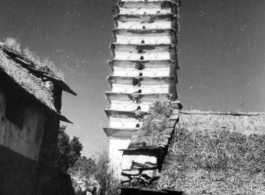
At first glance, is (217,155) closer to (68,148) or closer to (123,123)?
(123,123)

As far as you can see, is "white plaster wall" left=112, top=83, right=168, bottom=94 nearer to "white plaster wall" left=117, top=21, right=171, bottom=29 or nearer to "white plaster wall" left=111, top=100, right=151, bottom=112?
"white plaster wall" left=111, top=100, right=151, bottom=112

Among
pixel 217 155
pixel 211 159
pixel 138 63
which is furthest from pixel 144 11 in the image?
pixel 211 159

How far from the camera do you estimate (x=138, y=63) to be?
30.7 m

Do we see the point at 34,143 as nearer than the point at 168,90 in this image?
Yes

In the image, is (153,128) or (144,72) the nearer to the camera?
(153,128)

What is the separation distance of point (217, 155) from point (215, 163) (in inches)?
9.4

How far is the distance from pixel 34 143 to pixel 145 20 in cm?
2081

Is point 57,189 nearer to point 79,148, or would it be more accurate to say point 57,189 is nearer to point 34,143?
point 34,143

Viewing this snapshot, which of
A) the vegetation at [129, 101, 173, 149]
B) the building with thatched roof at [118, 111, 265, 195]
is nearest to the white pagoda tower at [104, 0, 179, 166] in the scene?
the vegetation at [129, 101, 173, 149]

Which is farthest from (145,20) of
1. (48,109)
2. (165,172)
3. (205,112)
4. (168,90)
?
(165,172)

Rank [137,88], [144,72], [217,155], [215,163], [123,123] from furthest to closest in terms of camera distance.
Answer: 1. [144,72]
2. [137,88]
3. [123,123]
4. [217,155]
5. [215,163]

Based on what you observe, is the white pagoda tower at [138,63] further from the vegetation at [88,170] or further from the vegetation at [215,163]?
the vegetation at [215,163]

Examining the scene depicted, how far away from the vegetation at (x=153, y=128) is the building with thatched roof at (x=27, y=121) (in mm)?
6652

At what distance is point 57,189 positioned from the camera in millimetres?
15633
